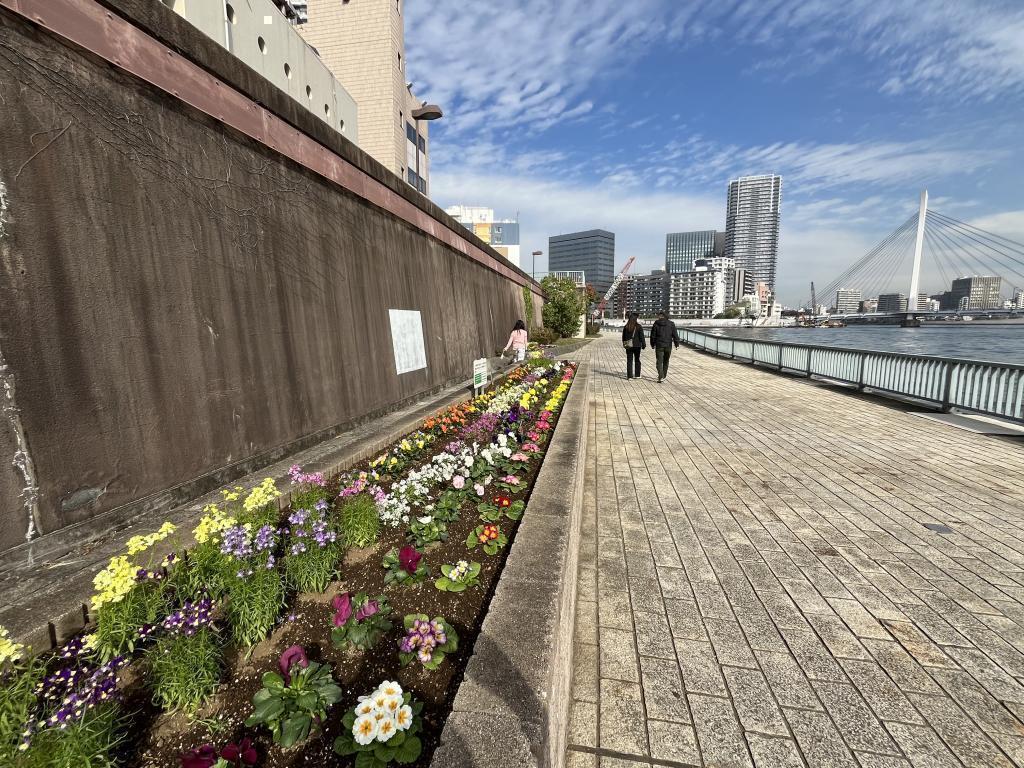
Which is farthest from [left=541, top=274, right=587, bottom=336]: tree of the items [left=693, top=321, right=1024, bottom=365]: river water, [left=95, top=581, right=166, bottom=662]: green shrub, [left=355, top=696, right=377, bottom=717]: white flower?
[left=355, top=696, right=377, bottom=717]: white flower

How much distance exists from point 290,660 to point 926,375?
10861 millimetres

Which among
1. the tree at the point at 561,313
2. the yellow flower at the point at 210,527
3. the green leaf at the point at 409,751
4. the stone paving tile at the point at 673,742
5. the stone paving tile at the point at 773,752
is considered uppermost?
the tree at the point at 561,313

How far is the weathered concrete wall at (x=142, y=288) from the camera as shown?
2.49 meters

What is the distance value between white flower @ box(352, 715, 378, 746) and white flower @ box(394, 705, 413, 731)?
0.23 ft

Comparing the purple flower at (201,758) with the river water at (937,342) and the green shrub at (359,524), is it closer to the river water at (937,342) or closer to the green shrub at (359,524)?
the green shrub at (359,524)

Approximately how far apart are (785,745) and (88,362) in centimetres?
421

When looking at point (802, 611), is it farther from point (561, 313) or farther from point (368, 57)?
point (368, 57)

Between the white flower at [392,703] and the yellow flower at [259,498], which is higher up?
the yellow flower at [259,498]

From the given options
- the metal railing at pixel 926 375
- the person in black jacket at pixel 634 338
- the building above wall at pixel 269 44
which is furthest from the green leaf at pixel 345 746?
the building above wall at pixel 269 44

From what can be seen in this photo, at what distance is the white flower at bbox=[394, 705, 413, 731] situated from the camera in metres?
1.45

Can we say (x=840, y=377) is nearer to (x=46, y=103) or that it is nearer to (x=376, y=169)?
(x=376, y=169)

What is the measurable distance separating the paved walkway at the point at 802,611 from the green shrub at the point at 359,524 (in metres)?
1.42

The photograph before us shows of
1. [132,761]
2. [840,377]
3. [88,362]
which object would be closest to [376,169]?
[88,362]

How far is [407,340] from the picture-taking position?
7371mm
